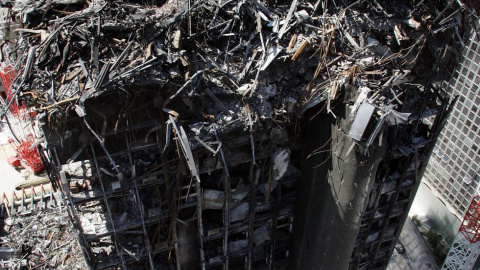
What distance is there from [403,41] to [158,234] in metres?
7.56

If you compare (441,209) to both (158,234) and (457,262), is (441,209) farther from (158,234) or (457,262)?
(158,234)

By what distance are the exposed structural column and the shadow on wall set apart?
12572mm

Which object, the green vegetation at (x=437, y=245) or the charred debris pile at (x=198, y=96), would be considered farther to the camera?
the green vegetation at (x=437, y=245)

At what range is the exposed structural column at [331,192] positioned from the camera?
934cm

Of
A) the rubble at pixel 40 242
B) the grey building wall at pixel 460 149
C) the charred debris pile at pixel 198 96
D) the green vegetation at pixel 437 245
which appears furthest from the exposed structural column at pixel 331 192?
the green vegetation at pixel 437 245

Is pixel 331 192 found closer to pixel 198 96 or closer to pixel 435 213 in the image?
pixel 198 96

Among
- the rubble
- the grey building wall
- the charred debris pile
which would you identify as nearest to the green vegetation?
the grey building wall

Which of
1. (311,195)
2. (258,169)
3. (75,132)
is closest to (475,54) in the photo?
(311,195)

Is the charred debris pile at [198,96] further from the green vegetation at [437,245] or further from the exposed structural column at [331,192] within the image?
the green vegetation at [437,245]

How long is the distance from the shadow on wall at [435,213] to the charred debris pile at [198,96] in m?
12.7

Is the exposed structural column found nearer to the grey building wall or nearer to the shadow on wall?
the grey building wall

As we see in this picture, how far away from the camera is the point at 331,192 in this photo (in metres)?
10.1

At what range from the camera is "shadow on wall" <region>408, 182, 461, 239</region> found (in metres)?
21.4

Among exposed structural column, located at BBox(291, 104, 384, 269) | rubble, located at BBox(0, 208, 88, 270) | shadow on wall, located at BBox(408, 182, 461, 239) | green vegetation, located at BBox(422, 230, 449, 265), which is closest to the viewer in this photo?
exposed structural column, located at BBox(291, 104, 384, 269)
